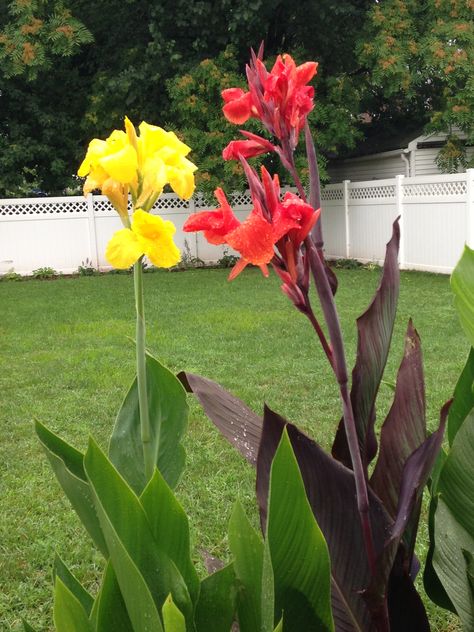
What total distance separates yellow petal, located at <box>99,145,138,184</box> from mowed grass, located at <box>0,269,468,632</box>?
0.67m

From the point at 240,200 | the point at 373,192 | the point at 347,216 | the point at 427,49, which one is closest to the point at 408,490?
the point at 373,192

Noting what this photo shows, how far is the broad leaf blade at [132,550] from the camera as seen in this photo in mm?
759

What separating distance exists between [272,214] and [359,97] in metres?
13.7

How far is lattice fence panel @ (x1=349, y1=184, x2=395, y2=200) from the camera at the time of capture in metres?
12.0

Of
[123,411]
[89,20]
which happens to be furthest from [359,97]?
[123,411]

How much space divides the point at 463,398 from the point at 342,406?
341 millimetres

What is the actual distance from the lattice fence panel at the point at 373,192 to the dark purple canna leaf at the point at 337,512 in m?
11.2

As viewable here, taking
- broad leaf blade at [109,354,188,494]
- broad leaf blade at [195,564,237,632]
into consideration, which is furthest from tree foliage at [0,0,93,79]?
broad leaf blade at [195,564,237,632]

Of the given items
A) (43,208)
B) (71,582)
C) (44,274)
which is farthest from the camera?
A: (43,208)

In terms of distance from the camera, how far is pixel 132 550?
2.80 ft

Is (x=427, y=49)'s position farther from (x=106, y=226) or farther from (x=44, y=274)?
(x=44, y=274)

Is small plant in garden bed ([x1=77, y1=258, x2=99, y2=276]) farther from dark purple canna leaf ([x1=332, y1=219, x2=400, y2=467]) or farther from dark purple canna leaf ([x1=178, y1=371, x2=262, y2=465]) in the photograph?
dark purple canna leaf ([x1=332, y1=219, x2=400, y2=467])

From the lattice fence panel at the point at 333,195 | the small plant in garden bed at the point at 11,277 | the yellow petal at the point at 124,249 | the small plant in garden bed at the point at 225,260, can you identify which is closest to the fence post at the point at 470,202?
the lattice fence panel at the point at 333,195

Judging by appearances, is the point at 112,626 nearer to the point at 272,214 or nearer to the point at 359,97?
the point at 272,214
